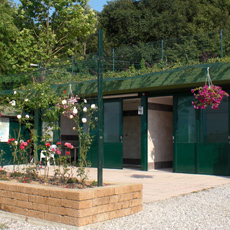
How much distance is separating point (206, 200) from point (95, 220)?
276 centimetres

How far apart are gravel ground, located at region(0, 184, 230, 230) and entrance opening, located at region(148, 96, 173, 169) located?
5.86m

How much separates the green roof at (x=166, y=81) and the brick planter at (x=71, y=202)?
17.6ft

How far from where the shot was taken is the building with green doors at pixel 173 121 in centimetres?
1083

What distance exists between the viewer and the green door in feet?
43.6

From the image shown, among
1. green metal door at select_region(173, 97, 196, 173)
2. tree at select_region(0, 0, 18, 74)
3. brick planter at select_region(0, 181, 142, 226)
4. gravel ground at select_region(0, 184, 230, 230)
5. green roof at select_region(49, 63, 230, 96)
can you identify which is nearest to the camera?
brick planter at select_region(0, 181, 142, 226)

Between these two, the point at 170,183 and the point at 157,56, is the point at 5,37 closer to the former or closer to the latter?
the point at 157,56

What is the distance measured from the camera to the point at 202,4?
112ft

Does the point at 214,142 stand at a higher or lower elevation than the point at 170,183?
higher

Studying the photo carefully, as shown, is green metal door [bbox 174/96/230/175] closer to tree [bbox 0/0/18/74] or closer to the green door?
the green door

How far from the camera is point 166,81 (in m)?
11.3

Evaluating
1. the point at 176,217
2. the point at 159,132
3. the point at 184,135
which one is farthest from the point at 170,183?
the point at 159,132

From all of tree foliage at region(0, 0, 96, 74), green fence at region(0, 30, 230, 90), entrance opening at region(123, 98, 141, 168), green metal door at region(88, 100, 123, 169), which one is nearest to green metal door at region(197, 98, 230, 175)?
green fence at region(0, 30, 230, 90)

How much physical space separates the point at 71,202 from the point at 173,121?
7.37 m

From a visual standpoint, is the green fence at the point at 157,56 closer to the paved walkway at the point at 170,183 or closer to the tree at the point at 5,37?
the paved walkway at the point at 170,183
